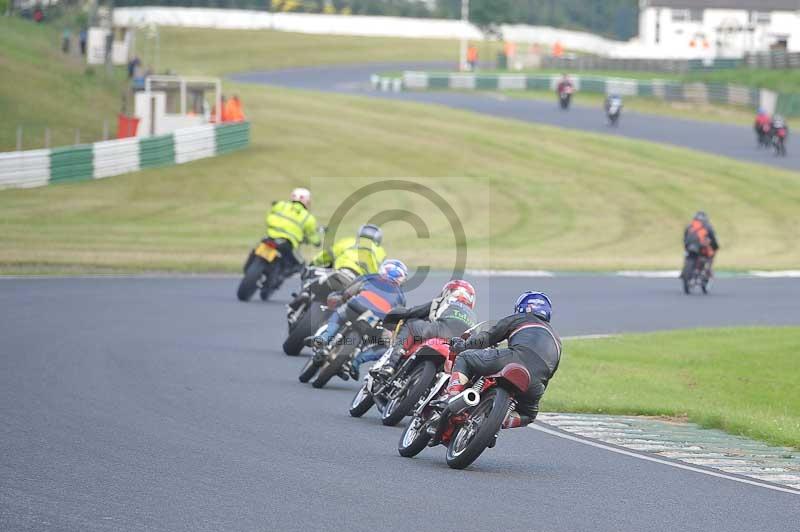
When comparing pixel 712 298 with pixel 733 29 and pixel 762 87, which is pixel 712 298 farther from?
pixel 733 29

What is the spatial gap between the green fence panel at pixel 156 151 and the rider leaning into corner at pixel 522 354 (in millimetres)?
30251

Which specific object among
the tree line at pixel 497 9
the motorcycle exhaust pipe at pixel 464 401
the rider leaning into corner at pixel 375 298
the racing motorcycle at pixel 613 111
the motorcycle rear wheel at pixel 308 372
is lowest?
the motorcycle rear wheel at pixel 308 372

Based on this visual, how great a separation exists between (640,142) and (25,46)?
24445 mm

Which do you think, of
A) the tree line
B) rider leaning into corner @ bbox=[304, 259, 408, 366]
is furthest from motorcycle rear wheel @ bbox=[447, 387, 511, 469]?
the tree line

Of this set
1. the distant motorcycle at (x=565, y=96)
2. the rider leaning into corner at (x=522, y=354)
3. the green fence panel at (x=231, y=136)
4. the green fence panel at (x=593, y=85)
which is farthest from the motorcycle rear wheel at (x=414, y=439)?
the green fence panel at (x=593, y=85)

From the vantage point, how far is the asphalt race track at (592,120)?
2153 inches

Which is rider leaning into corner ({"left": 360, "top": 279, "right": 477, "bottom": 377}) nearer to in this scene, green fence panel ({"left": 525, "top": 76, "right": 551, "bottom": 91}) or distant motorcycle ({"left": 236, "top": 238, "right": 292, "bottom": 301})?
distant motorcycle ({"left": 236, "top": 238, "right": 292, "bottom": 301})

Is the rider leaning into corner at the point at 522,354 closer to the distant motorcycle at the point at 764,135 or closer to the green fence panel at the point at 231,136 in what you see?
the green fence panel at the point at 231,136

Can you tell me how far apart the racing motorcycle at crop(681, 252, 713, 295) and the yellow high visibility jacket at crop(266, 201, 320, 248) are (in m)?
8.17

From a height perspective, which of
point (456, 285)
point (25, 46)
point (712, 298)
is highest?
point (25, 46)

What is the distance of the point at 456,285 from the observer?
38.0 ft

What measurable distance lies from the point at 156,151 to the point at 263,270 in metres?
19.3

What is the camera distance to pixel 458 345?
10680 mm

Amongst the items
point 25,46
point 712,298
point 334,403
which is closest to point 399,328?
point 334,403
